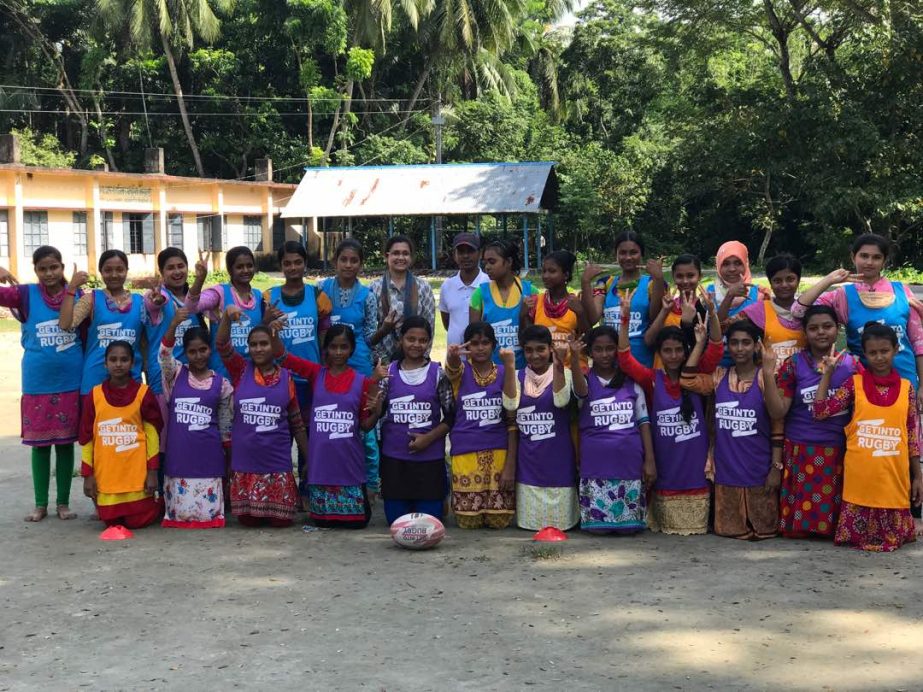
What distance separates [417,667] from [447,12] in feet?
125

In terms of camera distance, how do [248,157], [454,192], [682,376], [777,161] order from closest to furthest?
1. [682,376]
2. [777,161]
3. [454,192]
4. [248,157]

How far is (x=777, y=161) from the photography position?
65.1ft

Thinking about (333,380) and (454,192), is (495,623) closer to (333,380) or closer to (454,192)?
(333,380)

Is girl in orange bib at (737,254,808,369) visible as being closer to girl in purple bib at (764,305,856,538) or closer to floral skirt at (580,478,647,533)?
girl in purple bib at (764,305,856,538)

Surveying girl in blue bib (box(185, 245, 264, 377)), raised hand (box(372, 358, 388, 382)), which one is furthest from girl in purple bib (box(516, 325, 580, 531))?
girl in blue bib (box(185, 245, 264, 377))

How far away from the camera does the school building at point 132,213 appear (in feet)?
98.4

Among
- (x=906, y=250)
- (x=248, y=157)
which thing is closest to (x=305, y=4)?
(x=248, y=157)

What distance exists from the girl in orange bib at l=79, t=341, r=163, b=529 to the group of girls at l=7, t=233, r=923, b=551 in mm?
12

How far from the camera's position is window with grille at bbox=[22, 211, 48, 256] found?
3039 cm

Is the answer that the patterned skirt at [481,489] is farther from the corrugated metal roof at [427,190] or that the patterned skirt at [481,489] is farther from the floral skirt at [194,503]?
the corrugated metal roof at [427,190]

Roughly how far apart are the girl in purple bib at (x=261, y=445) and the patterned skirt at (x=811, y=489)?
2767 mm

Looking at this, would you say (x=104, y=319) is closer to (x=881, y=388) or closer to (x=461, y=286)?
(x=461, y=286)

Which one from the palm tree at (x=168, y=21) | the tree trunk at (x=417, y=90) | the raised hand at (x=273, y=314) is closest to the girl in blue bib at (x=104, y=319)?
the raised hand at (x=273, y=314)

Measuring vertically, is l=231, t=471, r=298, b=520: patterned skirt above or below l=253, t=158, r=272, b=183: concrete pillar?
below
